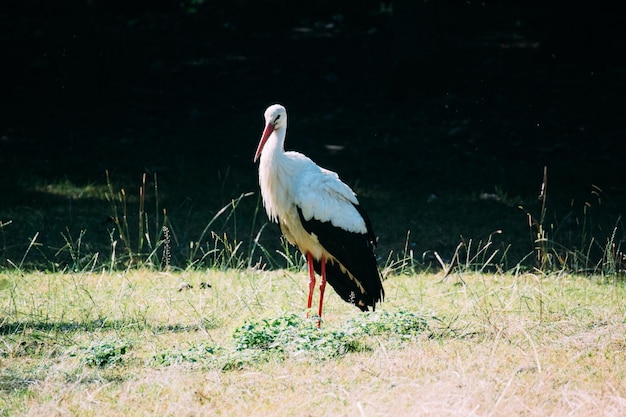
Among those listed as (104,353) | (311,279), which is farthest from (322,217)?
(104,353)

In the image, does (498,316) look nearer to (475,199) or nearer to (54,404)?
(54,404)

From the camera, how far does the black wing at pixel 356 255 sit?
20.2ft

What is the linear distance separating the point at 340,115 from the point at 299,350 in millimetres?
7359

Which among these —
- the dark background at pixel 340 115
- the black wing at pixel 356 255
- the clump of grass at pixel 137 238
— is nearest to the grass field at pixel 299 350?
the black wing at pixel 356 255

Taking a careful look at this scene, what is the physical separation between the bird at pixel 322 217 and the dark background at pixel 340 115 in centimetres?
154

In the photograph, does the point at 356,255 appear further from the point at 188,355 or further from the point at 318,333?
the point at 188,355

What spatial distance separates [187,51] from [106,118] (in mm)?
2712

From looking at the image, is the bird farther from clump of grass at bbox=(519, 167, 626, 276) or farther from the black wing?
clump of grass at bbox=(519, 167, 626, 276)

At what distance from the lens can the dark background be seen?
9102 millimetres

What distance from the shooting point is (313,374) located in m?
4.79

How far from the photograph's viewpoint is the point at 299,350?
504cm

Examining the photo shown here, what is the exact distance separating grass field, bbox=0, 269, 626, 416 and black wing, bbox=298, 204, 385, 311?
9.7 inches

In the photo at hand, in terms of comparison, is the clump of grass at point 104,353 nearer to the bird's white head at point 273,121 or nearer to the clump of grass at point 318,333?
the clump of grass at point 318,333

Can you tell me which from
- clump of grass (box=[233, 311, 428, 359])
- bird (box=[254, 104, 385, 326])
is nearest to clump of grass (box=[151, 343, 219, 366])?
clump of grass (box=[233, 311, 428, 359])
